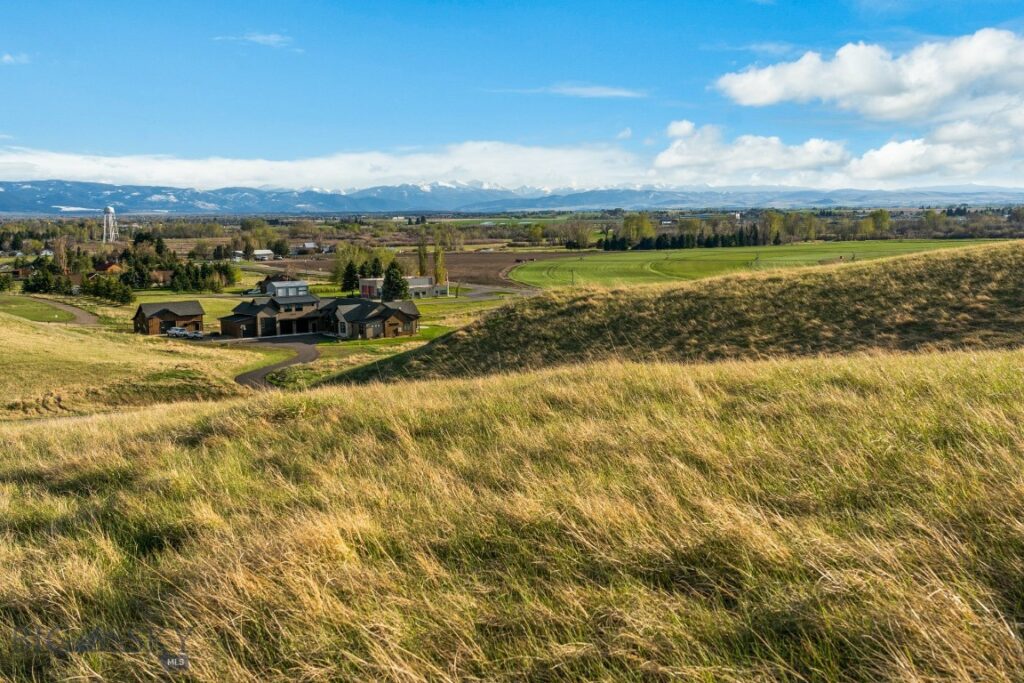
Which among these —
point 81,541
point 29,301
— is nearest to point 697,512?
point 81,541

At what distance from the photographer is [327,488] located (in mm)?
6172

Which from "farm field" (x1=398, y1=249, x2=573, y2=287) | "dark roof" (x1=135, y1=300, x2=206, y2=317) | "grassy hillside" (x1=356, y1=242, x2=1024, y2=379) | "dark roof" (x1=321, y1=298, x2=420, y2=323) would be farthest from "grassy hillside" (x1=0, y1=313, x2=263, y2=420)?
"farm field" (x1=398, y1=249, x2=573, y2=287)

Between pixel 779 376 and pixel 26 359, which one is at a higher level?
pixel 779 376

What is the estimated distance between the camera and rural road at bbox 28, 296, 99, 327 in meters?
77.0

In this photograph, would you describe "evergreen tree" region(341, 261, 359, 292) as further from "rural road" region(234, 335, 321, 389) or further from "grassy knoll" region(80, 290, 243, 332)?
"rural road" region(234, 335, 321, 389)

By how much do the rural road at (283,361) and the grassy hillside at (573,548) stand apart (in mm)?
31812

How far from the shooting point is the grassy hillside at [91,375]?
33.5 m

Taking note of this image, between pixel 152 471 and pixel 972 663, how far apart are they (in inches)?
321

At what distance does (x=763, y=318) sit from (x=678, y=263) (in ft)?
270

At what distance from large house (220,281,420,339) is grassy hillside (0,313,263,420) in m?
15.9

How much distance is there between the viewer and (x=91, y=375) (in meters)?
38.6

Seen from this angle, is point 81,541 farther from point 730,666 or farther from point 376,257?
point 376,257

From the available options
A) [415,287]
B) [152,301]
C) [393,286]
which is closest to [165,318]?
[152,301]

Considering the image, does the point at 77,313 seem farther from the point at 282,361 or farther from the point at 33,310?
the point at 282,361
